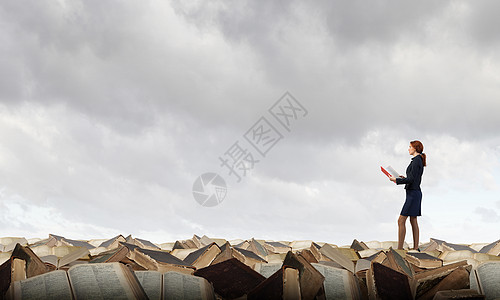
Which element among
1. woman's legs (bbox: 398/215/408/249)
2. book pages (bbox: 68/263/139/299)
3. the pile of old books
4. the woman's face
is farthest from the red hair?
book pages (bbox: 68/263/139/299)

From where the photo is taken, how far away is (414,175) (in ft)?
15.5

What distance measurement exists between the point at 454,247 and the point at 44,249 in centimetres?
283

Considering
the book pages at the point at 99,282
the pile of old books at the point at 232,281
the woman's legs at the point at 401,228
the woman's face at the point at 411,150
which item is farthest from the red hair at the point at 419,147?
the book pages at the point at 99,282

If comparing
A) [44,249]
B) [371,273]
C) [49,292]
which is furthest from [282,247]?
[49,292]

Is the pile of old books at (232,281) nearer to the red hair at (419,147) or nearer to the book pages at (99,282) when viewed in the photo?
the book pages at (99,282)

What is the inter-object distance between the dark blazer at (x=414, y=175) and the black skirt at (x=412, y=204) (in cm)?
6

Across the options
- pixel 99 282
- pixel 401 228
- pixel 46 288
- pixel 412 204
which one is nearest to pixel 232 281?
pixel 99 282

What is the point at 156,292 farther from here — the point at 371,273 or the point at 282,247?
the point at 282,247

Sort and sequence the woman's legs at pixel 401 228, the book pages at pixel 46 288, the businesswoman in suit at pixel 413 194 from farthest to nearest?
the businesswoman in suit at pixel 413 194 → the woman's legs at pixel 401 228 → the book pages at pixel 46 288

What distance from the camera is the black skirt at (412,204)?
465 centimetres

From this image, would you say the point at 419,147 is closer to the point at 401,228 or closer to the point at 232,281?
the point at 401,228

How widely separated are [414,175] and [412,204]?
0.92ft

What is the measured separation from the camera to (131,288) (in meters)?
1.43

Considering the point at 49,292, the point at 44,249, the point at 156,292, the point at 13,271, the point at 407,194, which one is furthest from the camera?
the point at 407,194
